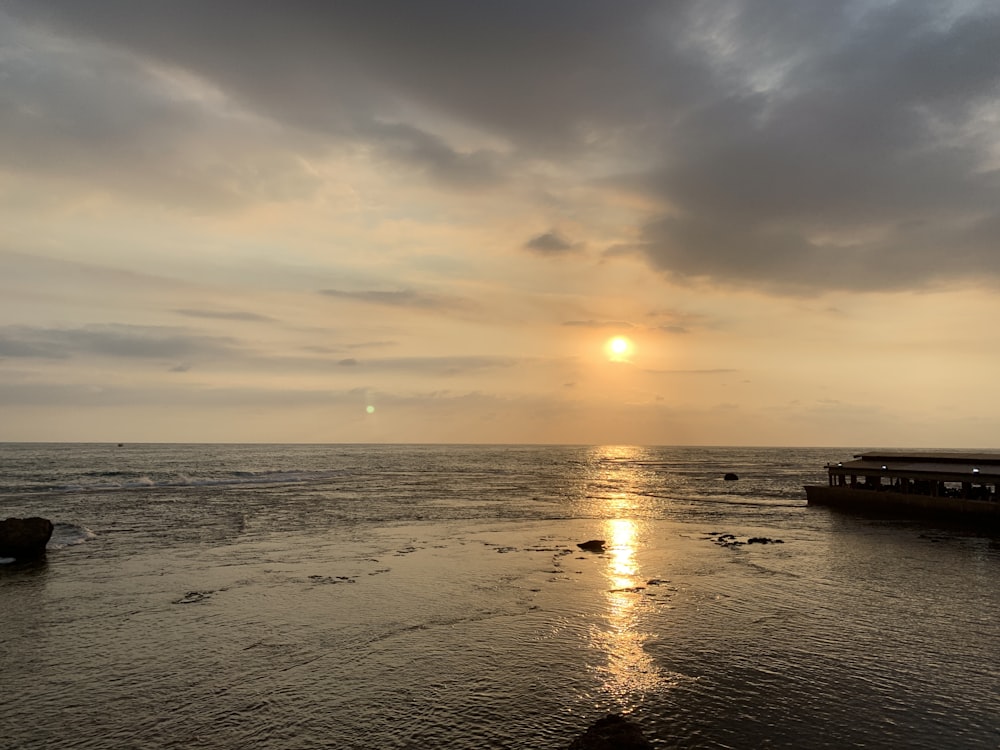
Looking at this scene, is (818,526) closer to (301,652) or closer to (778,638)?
(778,638)

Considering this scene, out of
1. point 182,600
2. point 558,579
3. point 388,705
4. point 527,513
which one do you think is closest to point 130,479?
point 527,513

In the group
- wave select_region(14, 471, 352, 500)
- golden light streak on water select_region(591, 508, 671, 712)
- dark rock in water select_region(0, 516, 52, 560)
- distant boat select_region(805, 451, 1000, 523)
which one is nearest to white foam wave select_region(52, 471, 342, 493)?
wave select_region(14, 471, 352, 500)

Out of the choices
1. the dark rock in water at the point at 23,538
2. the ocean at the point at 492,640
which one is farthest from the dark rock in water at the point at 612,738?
the dark rock in water at the point at 23,538

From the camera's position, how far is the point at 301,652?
1933 cm

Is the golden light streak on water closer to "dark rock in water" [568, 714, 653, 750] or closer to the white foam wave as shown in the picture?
"dark rock in water" [568, 714, 653, 750]

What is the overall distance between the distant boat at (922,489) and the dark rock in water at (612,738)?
1989 inches

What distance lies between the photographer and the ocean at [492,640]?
1448cm

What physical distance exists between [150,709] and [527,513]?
4609 centimetres

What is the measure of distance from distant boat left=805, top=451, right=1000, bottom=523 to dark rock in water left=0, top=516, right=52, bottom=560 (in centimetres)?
6323

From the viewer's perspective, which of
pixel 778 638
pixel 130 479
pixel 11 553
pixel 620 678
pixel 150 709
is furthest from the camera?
pixel 130 479

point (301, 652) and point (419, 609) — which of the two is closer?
point (301, 652)

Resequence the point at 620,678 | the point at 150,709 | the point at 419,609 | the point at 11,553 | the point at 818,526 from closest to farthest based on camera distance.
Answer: the point at 150,709
the point at 620,678
the point at 419,609
the point at 11,553
the point at 818,526

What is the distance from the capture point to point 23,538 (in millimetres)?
33188

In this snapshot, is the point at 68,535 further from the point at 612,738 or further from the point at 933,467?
the point at 933,467
